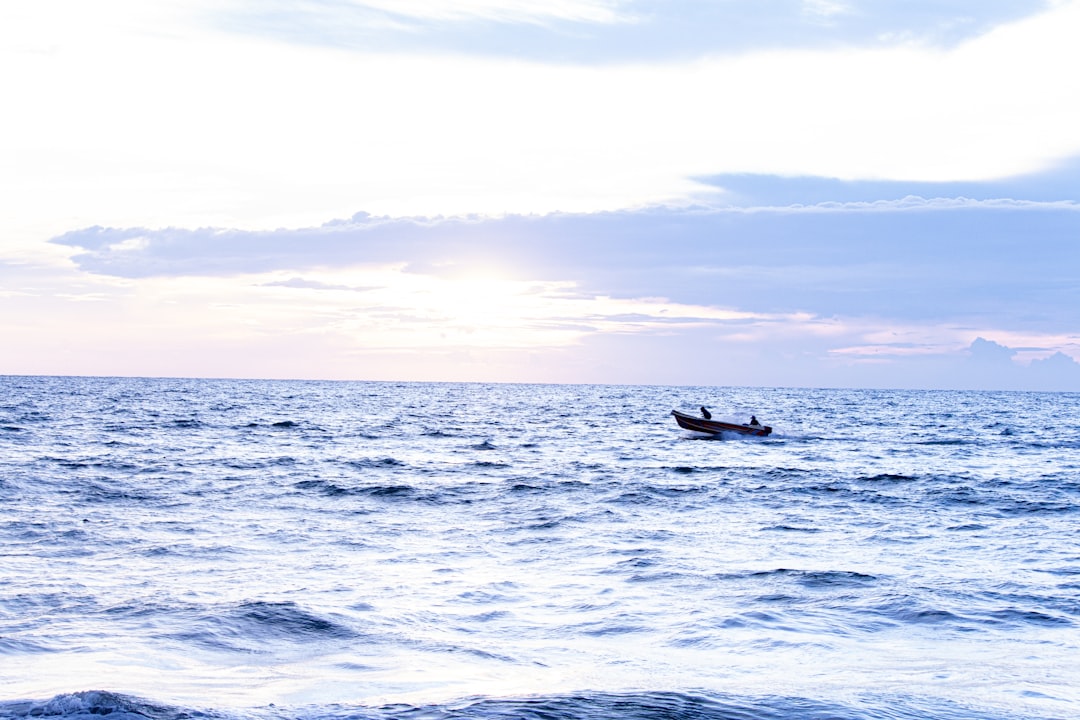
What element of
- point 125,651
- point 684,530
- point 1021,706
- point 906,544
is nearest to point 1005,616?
point 1021,706

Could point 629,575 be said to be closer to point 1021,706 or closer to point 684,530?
point 684,530

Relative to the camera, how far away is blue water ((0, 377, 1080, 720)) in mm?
9602

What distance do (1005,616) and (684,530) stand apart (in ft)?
28.2

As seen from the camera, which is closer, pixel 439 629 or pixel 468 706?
pixel 468 706

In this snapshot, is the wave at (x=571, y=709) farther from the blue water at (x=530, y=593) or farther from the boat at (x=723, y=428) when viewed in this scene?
the boat at (x=723, y=428)

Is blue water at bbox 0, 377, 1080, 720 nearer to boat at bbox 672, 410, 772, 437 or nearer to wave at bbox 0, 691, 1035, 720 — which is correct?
wave at bbox 0, 691, 1035, 720

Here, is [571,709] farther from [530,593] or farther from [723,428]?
[723,428]

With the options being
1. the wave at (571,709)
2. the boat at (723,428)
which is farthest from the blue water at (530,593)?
the boat at (723,428)

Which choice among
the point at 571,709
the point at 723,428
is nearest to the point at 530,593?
the point at 571,709

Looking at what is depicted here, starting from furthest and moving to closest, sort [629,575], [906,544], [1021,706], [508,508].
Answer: [508,508]
[906,544]
[629,575]
[1021,706]

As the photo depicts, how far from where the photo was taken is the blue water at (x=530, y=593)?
9602mm

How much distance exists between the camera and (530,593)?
15.1 m

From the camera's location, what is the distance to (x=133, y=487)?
27594mm

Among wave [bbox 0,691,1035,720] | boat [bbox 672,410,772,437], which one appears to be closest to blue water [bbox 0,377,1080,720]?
wave [bbox 0,691,1035,720]
